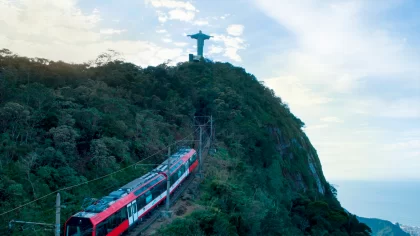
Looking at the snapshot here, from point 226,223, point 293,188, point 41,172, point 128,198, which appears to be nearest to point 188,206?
point 226,223

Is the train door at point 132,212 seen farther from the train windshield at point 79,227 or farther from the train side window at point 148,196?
the train windshield at point 79,227

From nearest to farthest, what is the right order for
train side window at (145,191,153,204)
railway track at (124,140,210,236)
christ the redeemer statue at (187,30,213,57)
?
railway track at (124,140,210,236) < train side window at (145,191,153,204) < christ the redeemer statue at (187,30,213,57)

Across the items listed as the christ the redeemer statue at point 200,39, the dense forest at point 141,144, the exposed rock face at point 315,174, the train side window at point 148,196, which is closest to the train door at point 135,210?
the train side window at point 148,196

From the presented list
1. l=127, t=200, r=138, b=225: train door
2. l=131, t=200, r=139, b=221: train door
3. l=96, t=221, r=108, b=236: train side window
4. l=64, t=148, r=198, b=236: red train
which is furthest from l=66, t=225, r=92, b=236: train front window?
l=131, t=200, r=139, b=221: train door

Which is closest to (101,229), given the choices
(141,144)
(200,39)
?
(141,144)

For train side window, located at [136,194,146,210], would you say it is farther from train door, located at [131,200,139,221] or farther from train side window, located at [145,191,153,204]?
train side window, located at [145,191,153,204]

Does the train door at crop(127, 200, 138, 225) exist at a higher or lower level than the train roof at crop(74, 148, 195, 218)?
lower

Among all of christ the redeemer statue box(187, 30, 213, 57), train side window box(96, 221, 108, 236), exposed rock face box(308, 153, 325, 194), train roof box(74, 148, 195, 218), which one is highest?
christ the redeemer statue box(187, 30, 213, 57)
